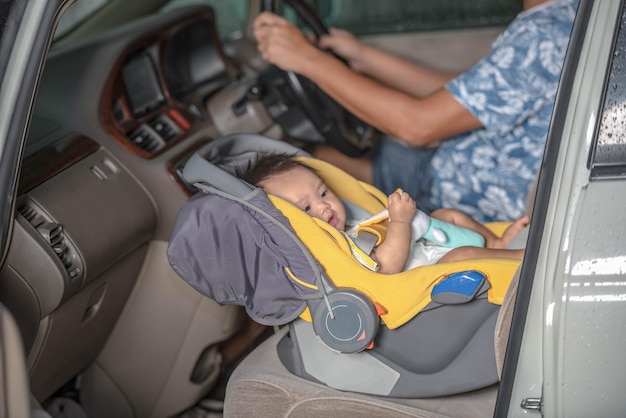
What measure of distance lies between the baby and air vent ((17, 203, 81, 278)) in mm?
378

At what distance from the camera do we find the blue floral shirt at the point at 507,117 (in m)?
2.03

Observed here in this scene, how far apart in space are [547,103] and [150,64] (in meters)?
1.01

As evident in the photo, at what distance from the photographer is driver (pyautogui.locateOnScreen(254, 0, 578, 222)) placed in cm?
205

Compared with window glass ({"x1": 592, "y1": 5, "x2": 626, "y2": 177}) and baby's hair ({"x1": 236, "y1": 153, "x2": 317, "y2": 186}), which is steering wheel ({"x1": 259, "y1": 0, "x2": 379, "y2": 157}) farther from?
window glass ({"x1": 592, "y1": 5, "x2": 626, "y2": 177})

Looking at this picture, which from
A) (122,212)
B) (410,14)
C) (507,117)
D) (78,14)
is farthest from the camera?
(410,14)

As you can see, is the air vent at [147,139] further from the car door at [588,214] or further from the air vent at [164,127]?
the car door at [588,214]

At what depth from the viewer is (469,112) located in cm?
213

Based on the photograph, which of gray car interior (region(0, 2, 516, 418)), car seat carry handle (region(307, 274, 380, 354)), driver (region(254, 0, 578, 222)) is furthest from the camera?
driver (region(254, 0, 578, 222))

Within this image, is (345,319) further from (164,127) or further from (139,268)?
(164,127)

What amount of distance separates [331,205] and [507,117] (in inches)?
23.3

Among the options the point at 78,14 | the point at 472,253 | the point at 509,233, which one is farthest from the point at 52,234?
the point at 78,14

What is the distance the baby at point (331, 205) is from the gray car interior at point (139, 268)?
161 millimetres

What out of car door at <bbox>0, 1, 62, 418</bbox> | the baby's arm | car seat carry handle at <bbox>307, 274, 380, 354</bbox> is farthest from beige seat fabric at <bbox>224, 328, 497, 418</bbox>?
car door at <bbox>0, 1, 62, 418</bbox>

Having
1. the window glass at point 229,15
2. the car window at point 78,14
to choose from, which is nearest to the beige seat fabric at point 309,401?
the car window at point 78,14
